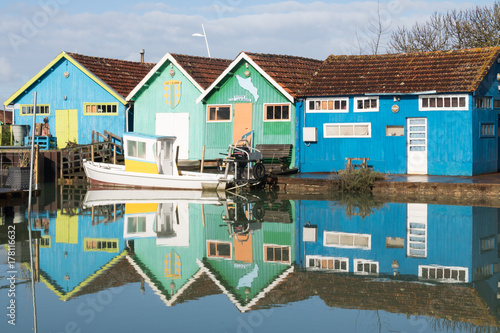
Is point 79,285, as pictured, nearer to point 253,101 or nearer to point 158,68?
point 253,101

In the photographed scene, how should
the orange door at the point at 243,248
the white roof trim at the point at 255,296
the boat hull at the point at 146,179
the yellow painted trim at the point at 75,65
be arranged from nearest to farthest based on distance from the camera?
1. the white roof trim at the point at 255,296
2. the orange door at the point at 243,248
3. the boat hull at the point at 146,179
4. the yellow painted trim at the point at 75,65

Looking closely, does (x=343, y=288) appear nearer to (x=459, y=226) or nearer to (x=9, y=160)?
(x=459, y=226)

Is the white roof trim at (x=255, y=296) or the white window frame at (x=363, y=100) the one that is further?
the white window frame at (x=363, y=100)

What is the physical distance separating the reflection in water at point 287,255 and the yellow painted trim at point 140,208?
0.22 feet

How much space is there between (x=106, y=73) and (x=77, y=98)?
5.96 ft

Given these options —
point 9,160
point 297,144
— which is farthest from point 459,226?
point 9,160

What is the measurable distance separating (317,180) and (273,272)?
12.8 metres

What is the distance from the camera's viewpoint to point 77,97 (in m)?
35.6

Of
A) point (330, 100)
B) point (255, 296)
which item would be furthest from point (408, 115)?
point (255, 296)

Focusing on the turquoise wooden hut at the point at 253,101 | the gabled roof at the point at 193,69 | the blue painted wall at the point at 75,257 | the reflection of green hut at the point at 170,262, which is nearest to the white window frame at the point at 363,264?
the reflection of green hut at the point at 170,262

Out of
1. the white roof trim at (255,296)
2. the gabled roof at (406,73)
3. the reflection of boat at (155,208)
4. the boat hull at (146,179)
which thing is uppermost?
the gabled roof at (406,73)

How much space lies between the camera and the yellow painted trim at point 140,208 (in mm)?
19969

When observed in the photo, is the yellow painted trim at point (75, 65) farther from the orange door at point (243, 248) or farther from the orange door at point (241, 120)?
the orange door at point (243, 248)

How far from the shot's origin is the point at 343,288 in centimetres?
1098
